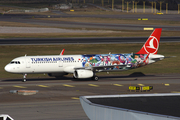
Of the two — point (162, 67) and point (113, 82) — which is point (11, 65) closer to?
point (113, 82)

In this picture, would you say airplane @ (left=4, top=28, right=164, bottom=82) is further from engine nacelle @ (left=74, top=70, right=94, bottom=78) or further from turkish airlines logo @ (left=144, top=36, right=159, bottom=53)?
turkish airlines logo @ (left=144, top=36, right=159, bottom=53)

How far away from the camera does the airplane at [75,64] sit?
5666cm

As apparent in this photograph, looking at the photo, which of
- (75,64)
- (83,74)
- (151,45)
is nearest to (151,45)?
(151,45)

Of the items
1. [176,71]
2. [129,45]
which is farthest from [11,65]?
[129,45]

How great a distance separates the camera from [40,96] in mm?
46438

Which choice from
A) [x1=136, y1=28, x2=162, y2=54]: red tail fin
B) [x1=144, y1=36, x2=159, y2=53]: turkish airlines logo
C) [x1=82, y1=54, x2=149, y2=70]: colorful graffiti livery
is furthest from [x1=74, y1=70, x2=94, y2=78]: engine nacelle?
[x1=144, y1=36, x2=159, y2=53]: turkish airlines logo

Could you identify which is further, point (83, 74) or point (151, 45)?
point (151, 45)

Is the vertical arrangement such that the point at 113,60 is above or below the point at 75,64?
above

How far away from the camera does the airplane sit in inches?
2231

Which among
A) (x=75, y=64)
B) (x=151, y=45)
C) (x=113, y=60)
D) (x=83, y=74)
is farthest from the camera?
(x=151, y=45)

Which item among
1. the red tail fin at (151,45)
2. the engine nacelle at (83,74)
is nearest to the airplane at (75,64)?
the engine nacelle at (83,74)

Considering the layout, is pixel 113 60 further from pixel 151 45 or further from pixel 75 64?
pixel 151 45

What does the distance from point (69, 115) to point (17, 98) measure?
11.8m

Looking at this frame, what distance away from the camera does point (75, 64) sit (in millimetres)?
58250
